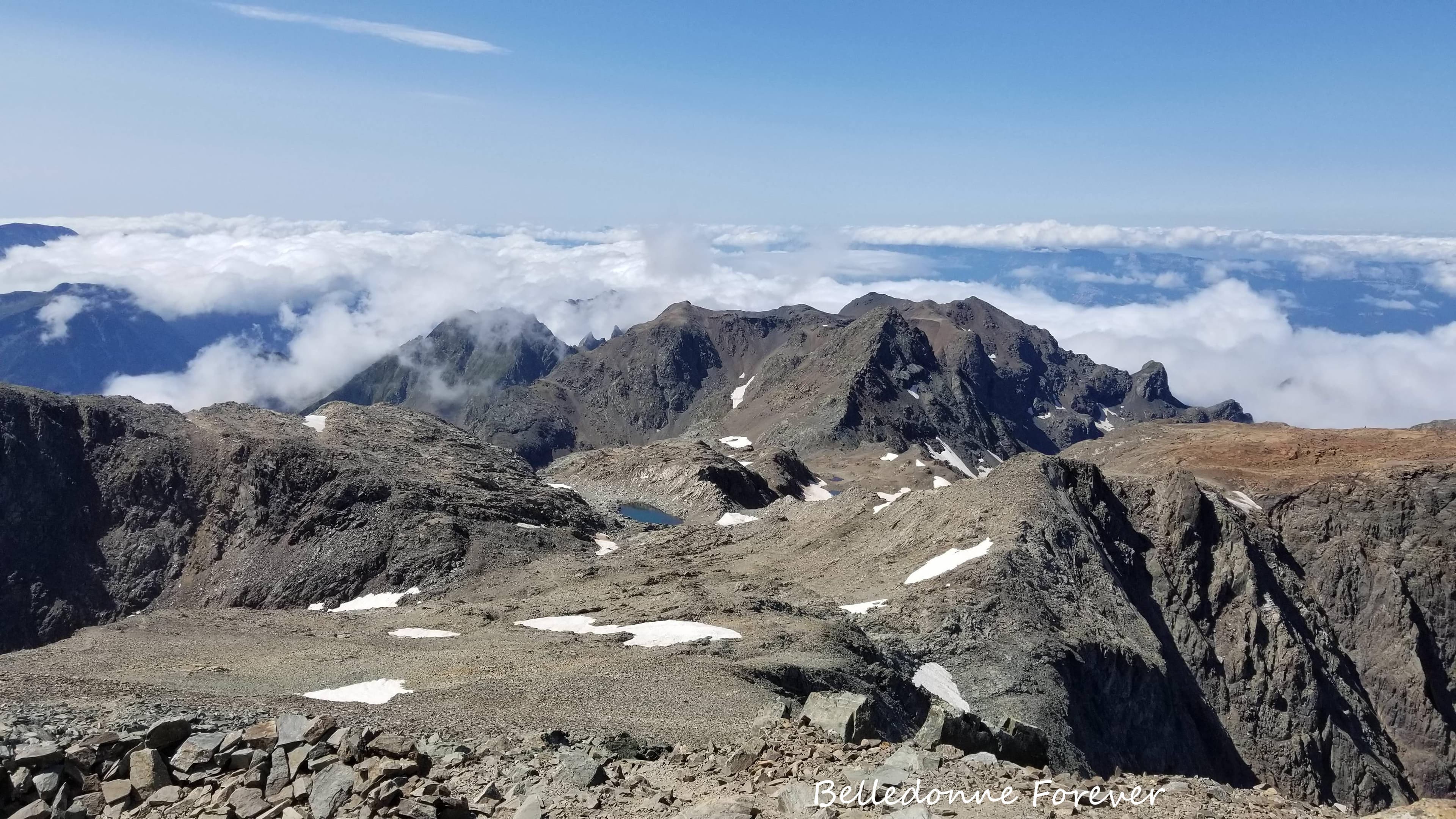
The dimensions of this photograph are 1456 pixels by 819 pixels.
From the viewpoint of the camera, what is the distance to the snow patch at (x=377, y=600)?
66.8 m

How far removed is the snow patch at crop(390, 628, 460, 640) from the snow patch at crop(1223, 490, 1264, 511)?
227 feet

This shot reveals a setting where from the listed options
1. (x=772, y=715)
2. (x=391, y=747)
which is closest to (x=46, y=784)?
(x=391, y=747)

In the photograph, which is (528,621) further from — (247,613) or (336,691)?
(336,691)

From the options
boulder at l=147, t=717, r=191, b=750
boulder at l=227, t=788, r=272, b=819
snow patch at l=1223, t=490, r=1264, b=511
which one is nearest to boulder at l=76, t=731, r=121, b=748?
boulder at l=147, t=717, r=191, b=750

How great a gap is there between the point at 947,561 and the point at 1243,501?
161 feet

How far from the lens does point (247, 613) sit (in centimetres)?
5175

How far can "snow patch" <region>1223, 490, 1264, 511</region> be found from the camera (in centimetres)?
8881

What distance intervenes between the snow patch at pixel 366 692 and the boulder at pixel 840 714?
1375 centimetres

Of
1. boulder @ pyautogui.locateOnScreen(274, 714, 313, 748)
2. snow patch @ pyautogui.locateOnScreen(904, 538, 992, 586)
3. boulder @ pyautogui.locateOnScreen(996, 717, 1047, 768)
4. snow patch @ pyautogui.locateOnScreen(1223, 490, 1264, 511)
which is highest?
boulder @ pyautogui.locateOnScreen(274, 714, 313, 748)

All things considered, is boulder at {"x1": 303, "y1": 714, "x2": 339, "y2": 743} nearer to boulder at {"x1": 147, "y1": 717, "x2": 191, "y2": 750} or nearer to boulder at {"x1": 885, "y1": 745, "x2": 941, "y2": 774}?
boulder at {"x1": 147, "y1": 717, "x2": 191, "y2": 750}

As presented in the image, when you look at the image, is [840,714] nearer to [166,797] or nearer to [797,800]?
[797,800]

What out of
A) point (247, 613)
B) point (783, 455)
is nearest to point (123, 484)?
point (247, 613)

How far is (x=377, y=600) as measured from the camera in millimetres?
67812

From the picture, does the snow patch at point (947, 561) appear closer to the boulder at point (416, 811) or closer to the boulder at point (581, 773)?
the boulder at point (581, 773)
